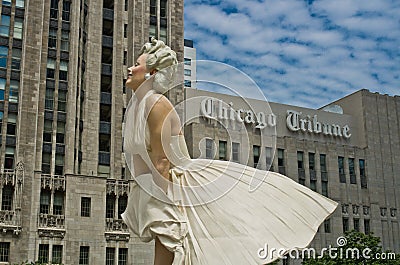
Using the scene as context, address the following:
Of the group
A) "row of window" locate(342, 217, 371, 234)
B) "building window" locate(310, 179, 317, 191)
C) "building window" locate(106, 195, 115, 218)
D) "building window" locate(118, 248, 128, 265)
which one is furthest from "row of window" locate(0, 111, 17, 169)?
"row of window" locate(342, 217, 371, 234)

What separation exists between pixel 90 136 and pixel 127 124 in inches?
1545

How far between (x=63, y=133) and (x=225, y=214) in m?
39.4

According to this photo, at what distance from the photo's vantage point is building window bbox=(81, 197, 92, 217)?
143 ft

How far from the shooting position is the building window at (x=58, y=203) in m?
43.4

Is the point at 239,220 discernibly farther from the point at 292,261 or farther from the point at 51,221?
the point at 292,261

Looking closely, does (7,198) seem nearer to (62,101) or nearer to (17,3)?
(62,101)

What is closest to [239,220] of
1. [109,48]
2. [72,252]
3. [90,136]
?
[72,252]

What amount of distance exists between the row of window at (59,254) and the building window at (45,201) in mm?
2606

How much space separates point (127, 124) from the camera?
8.17 m

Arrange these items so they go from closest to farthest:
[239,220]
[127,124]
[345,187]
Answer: [239,220] < [127,124] < [345,187]

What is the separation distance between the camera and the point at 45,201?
43.4 m

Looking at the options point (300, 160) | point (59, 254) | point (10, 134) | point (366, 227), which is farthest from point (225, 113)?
point (366, 227)

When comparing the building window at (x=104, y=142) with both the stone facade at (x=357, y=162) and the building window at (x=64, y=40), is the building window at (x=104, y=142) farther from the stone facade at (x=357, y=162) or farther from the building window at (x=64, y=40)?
the stone facade at (x=357, y=162)

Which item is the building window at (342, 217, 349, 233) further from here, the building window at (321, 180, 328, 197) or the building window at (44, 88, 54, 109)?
the building window at (44, 88, 54, 109)
